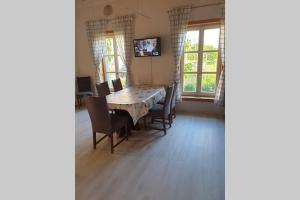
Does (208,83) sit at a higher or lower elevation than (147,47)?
lower

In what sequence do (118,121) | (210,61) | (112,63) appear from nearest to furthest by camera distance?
(118,121)
(210,61)
(112,63)

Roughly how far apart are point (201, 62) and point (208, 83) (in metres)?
0.51

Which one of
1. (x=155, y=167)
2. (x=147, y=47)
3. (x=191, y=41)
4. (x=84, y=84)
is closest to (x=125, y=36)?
(x=147, y=47)

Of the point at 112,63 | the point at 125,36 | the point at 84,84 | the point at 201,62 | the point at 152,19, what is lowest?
the point at 84,84

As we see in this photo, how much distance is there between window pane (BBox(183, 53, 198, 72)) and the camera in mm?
4172

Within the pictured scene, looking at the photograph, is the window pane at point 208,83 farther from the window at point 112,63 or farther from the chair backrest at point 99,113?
the chair backrest at point 99,113

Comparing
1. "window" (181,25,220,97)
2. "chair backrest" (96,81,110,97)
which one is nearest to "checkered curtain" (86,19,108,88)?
"chair backrest" (96,81,110,97)

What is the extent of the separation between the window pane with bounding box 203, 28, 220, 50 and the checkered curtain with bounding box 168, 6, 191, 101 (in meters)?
0.49

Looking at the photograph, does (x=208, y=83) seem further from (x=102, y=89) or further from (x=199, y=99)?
(x=102, y=89)

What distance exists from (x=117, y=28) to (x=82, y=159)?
10.9 feet

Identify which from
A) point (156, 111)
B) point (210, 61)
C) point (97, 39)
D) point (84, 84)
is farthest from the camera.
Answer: point (84, 84)

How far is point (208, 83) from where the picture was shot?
421 centimetres
